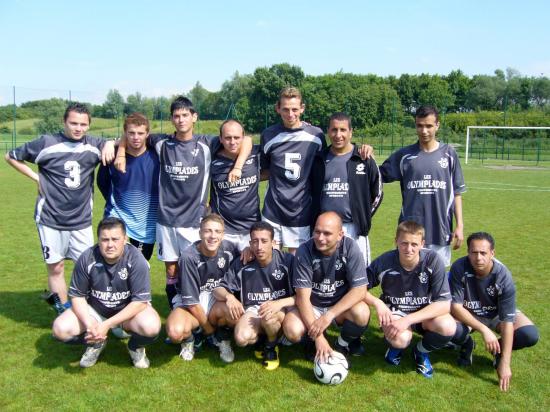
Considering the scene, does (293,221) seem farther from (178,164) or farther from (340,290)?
(178,164)

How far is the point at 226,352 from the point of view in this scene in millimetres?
4141

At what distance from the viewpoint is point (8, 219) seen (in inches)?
406

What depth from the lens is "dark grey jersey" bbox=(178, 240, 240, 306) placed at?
4156 millimetres

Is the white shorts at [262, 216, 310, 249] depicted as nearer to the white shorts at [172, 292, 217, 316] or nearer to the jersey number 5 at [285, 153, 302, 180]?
the jersey number 5 at [285, 153, 302, 180]

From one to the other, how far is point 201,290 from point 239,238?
0.65 m

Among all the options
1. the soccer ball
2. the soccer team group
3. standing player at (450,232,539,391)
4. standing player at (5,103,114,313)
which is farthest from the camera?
standing player at (5,103,114,313)

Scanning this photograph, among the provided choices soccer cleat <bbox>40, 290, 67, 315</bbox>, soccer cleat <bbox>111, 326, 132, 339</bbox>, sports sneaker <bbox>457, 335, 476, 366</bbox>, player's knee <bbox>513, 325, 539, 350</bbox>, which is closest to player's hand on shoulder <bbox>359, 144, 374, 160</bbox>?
sports sneaker <bbox>457, 335, 476, 366</bbox>

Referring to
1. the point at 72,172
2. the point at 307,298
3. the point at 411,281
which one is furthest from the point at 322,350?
the point at 72,172

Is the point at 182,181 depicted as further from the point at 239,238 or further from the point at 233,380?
the point at 233,380

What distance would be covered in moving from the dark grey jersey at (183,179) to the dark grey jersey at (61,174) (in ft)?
2.53

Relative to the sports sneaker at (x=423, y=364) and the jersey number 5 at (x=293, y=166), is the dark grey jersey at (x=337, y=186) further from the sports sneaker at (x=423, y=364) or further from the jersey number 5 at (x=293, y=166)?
the sports sneaker at (x=423, y=364)

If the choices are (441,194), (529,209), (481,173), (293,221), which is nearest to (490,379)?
(441,194)

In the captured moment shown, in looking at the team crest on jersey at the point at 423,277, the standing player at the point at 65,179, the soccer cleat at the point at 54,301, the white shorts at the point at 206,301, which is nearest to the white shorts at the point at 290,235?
the white shorts at the point at 206,301

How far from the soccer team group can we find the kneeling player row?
1 centimetres
